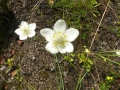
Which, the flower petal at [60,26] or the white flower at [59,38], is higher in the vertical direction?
the flower petal at [60,26]

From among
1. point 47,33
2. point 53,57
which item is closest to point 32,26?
point 53,57

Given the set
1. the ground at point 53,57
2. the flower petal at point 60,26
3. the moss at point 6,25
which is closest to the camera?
the flower petal at point 60,26

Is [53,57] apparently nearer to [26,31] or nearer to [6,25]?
[26,31]

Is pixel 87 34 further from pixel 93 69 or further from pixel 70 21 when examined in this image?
pixel 93 69

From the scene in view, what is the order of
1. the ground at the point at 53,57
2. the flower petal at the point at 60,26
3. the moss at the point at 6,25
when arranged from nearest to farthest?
the flower petal at the point at 60,26
the ground at the point at 53,57
the moss at the point at 6,25

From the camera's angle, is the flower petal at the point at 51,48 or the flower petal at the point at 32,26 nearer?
the flower petal at the point at 51,48

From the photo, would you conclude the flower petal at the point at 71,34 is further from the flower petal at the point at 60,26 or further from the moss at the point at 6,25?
the moss at the point at 6,25

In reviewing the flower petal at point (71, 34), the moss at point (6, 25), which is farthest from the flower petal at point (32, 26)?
the flower petal at point (71, 34)

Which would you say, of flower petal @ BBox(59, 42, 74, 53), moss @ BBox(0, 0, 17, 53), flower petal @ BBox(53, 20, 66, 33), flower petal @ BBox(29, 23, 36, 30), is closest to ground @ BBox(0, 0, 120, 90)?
A: moss @ BBox(0, 0, 17, 53)

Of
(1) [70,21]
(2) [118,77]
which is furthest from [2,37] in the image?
(2) [118,77]
